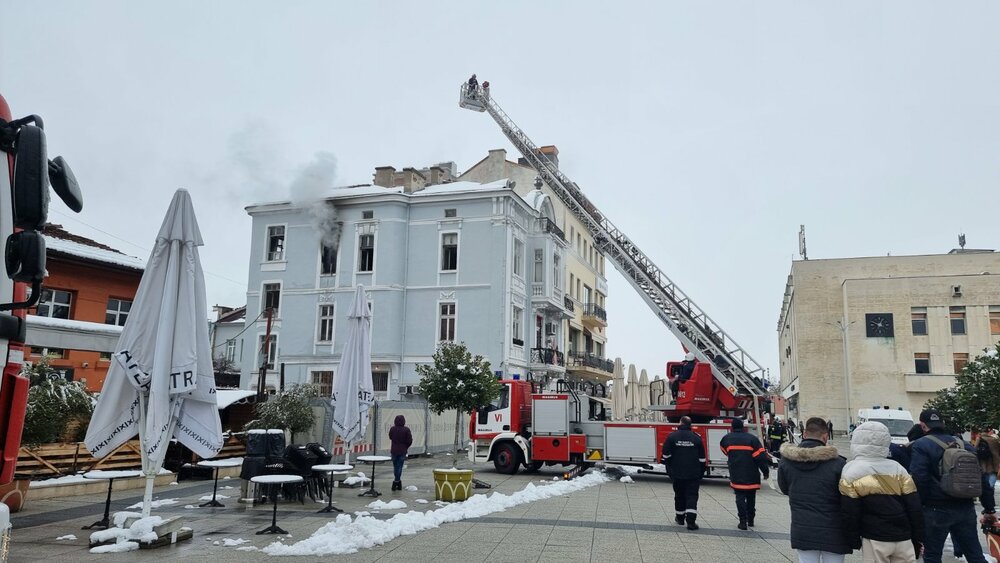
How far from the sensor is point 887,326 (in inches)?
2138

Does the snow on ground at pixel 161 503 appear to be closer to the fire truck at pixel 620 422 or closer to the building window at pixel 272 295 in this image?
the fire truck at pixel 620 422

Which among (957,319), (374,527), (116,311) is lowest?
(374,527)

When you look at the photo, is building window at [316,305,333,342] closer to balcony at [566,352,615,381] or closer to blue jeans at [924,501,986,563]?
balcony at [566,352,615,381]

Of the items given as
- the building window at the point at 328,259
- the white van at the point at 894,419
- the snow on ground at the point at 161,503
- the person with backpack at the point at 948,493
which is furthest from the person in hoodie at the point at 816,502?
the building window at the point at 328,259

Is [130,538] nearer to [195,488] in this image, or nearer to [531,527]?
[531,527]

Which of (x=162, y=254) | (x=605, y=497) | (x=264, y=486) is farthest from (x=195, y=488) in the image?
(x=605, y=497)

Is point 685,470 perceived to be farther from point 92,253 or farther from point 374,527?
point 92,253

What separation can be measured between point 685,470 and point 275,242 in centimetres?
3013

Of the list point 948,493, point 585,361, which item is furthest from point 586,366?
point 948,493

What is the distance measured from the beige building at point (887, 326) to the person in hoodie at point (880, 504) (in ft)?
165

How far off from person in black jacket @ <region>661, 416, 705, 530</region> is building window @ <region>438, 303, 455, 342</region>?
2248 cm

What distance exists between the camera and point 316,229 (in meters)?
35.6

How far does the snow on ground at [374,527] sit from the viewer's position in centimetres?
841

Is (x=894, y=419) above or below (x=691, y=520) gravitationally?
above
